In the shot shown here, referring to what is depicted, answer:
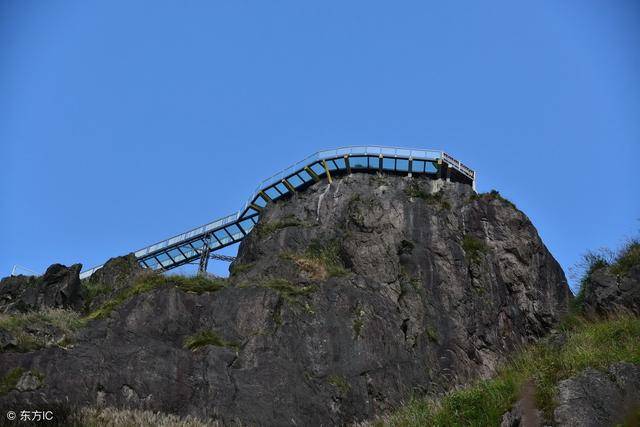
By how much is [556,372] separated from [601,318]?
8940 millimetres

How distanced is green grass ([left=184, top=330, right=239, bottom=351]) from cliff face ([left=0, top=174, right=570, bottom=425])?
0.70 feet

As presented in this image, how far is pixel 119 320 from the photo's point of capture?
1033 inches

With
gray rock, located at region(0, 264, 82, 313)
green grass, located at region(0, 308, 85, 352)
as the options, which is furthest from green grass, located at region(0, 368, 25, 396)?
gray rock, located at region(0, 264, 82, 313)

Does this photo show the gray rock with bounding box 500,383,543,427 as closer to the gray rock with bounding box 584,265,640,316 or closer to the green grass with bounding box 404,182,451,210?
the gray rock with bounding box 584,265,640,316

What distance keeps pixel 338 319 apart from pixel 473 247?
40.9ft

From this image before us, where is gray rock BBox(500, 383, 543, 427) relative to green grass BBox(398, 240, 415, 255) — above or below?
below

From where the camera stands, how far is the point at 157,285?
93.1ft

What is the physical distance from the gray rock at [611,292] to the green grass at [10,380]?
18520mm

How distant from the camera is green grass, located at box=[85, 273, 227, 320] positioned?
90.5 ft

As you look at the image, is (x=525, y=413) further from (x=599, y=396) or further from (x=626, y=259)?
(x=626, y=259)

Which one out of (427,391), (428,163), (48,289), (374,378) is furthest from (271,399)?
(428,163)

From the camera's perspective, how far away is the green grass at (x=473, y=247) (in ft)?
115

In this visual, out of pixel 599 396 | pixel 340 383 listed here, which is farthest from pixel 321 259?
pixel 599 396

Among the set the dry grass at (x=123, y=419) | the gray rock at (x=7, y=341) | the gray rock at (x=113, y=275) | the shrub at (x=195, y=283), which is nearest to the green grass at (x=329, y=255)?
the shrub at (x=195, y=283)
